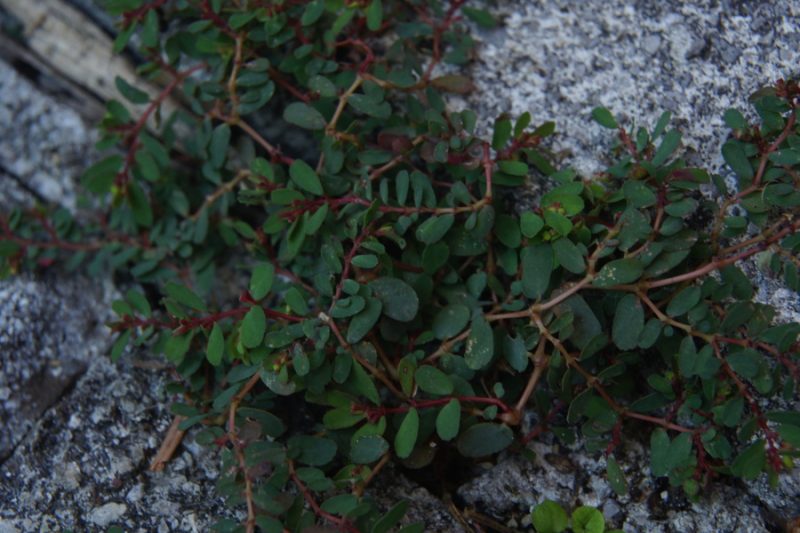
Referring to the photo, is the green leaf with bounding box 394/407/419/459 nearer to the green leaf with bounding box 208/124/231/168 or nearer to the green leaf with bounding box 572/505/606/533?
the green leaf with bounding box 572/505/606/533

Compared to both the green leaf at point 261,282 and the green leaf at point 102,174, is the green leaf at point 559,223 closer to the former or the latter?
the green leaf at point 261,282

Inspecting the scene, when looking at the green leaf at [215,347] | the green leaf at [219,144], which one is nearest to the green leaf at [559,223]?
the green leaf at [215,347]

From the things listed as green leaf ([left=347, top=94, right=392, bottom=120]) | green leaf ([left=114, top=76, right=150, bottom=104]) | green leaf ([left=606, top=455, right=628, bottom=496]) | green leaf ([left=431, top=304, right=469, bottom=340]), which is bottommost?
green leaf ([left=606, top=455, right=628, bottom=496])

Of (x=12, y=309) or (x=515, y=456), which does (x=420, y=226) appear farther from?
(x=12, y=309)

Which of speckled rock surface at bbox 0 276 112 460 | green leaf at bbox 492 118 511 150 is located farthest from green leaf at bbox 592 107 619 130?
speckled rock surface at bbox 0 276 112 460

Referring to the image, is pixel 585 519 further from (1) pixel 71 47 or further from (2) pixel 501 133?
(1) pixel 71 47

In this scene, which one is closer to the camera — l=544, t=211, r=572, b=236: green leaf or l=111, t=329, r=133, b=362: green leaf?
l=544, t=211, r=572, b=236: green leaf
